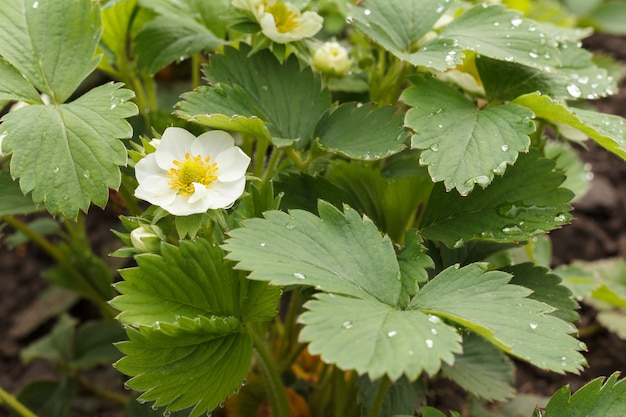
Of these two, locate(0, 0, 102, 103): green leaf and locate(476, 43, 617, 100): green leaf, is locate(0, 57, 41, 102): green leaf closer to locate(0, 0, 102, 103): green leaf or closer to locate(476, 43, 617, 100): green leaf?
locate(0, 0, 102, 103): green leaf

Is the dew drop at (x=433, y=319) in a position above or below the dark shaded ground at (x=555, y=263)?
above

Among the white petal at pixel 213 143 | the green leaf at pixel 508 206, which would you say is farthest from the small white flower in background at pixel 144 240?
the green leaf at pixel 508 206

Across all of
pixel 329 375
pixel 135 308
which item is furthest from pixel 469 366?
pixel 135 308

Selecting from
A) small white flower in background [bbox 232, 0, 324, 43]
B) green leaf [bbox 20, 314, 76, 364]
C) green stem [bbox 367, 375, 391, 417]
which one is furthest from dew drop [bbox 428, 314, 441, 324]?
green leaf [bbox 20, 314, 76, 364]

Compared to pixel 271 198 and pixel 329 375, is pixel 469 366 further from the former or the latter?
pixel 271 198

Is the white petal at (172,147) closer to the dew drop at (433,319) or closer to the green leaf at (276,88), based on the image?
the green leaf at (276,88)
